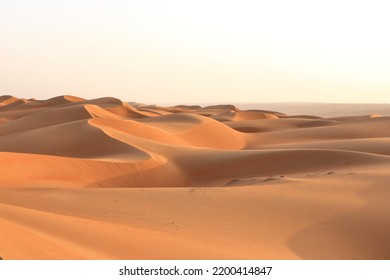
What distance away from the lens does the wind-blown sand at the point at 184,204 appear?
5.65 metres

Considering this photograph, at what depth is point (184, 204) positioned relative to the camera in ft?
27.2

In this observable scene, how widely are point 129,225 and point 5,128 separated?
22.9 meters

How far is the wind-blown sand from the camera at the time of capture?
18.5ft

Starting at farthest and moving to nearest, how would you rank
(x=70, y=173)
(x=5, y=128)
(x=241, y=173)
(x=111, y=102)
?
(x=111, y=102), (x=5, y=128), (x=241, y=173), (x=70, y=173)

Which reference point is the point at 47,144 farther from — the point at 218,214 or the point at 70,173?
the point at 218,214

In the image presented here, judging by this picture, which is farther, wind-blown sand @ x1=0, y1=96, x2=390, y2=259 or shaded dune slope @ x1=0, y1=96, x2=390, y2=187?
shaded dune slope @ x1=0, y1=96, x2=390, y2=187

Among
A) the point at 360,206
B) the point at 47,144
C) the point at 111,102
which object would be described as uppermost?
the point at 111,102

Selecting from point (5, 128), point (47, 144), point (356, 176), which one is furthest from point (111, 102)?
point (356, 176)

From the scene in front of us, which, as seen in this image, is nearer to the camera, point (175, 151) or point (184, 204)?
point (184, 204)

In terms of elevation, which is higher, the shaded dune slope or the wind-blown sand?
the shaded dune slope

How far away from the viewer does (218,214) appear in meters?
7.68

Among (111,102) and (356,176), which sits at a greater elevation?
(111,102)

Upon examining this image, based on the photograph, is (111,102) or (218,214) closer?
(218,214)
